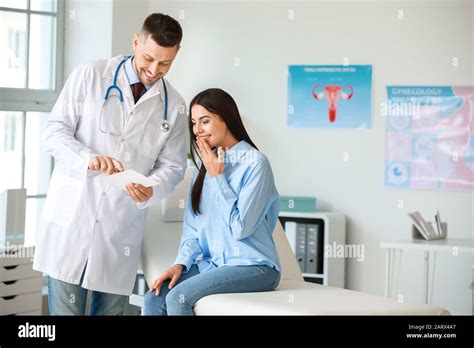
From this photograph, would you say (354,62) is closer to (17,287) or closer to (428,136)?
(428,136)

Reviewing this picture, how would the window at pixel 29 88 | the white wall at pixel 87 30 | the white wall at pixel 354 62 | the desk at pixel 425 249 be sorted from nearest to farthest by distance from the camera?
1. the white wall at pixel 87 30
2. the window at pixel 29 88
3. the desk at pixel 425 249
4. the white wall at pixel 354 62

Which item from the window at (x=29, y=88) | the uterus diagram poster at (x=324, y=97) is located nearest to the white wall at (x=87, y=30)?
the window at (x=29, y=88)

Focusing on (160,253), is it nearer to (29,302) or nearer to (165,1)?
(29,302)

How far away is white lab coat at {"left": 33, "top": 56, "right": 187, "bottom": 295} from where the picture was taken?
1808 mm

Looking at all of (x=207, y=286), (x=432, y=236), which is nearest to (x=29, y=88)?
(x=207, y=286)

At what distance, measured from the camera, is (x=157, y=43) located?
5.75 ft

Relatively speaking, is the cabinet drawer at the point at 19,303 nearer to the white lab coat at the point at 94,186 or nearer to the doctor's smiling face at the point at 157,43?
the white lab coat at the point at 94,186

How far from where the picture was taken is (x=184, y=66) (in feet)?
10.4

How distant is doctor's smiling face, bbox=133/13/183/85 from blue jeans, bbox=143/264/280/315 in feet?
1.63

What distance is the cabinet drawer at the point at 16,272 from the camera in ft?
8.49

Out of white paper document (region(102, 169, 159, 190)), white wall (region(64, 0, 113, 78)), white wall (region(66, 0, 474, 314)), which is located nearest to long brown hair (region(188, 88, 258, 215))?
white paper document (region(102, 169, 159, 190))

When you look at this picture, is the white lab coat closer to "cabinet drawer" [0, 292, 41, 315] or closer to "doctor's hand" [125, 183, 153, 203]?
"doctor's hand" [125, 183, 153, 203]

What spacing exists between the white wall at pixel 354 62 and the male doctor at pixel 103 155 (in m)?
1.55
